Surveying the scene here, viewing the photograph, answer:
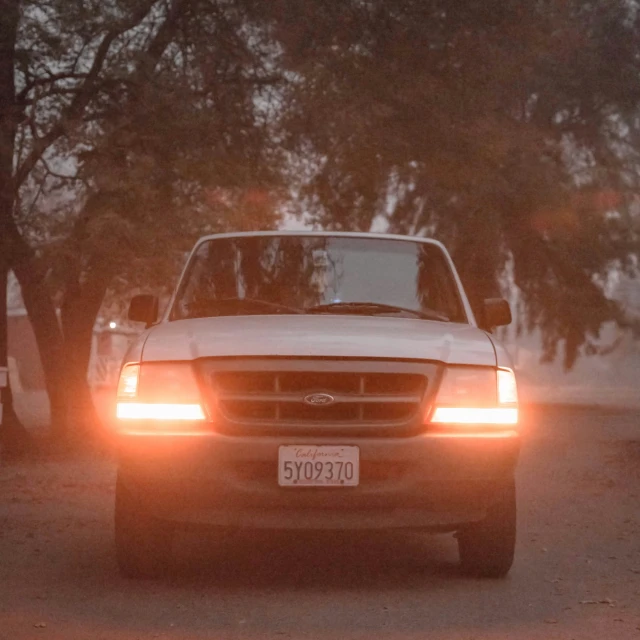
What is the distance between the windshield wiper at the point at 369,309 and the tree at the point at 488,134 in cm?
814

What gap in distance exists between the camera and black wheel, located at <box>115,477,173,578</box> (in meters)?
6.45

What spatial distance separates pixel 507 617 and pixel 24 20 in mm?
10772

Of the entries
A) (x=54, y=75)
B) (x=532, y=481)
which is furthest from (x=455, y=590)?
(x=54, y=75)

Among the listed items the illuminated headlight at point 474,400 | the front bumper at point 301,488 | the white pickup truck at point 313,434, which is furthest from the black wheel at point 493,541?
the illuminated headlight at point 474,400

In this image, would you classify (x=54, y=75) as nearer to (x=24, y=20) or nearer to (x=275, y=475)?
(x=24, y=20)

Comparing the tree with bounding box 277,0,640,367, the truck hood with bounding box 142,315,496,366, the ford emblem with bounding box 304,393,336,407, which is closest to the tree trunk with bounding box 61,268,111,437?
the tree with bounding box 277,0,640,367

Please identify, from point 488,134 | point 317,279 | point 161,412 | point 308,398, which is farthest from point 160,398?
point 488,134

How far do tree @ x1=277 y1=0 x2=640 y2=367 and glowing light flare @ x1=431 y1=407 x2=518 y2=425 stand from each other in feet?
30.9

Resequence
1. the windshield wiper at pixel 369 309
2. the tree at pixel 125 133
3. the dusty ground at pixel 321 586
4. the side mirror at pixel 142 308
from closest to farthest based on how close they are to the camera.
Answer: the dusty ground at pixel 321 586 → the windshield wiper at pixel 369 309 → the side mirror at pixel 142 308 → the tree at pixel 125 133

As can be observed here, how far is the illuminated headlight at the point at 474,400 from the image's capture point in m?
6.33

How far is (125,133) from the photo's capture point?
1466 cm

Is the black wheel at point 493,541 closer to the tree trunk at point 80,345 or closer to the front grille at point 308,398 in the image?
the front grille at point 308,398

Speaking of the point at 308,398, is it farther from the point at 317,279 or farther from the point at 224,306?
the point at 317,279

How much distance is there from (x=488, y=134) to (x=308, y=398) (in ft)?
35.2
